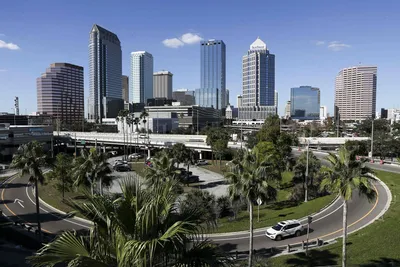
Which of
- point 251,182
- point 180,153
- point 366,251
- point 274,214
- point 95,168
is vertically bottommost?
point 274,214

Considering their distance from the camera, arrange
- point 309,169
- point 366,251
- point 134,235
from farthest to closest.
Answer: point 309,169, point 366,251, point 134,235

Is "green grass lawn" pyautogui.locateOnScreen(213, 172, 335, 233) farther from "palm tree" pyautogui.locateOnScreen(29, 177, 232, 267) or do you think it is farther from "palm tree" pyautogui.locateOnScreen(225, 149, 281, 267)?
"palm tree" pyautogui.locateOnScreen(29, 177, 232, 267)

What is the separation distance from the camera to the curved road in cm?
2502

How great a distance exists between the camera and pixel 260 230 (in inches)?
1094

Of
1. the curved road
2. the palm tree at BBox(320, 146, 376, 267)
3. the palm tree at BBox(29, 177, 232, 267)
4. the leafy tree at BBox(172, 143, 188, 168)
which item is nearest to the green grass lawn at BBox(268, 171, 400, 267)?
the curved road

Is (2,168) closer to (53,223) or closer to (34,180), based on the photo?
(53,223)

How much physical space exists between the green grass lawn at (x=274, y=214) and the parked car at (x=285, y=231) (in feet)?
11.7

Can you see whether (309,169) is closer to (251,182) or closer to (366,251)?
(366,251)

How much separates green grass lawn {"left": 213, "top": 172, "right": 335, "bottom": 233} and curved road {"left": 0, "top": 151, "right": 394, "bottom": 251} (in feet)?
3.33

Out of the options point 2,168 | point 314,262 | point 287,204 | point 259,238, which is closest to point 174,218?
point 314,262

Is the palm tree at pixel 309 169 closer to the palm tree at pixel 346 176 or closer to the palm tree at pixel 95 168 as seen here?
the palm tree at pixel 346 176

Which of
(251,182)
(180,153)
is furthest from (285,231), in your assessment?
(180,153)

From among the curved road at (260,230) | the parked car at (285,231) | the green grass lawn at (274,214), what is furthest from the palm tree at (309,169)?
the parked car at (285,231)

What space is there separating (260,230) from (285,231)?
3226 millimetres
